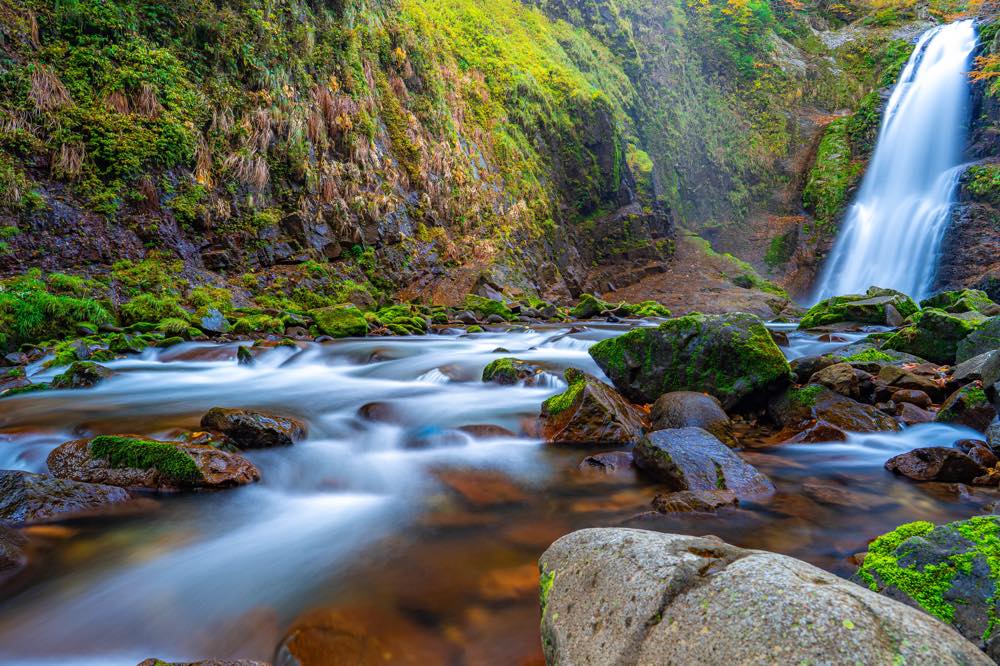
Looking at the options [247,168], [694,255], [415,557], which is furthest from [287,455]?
[694,255]

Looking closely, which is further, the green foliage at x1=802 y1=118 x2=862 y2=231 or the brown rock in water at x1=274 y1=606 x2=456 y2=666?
the green foliage at x1=802 y1=118 x2=862 y2=231

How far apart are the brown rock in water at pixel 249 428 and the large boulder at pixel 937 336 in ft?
27.1

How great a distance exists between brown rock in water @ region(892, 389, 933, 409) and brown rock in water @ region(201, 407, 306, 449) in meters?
6.48

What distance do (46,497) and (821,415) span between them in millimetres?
6564

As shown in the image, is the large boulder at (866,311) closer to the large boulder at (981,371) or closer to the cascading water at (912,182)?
the large boulder at (981,371)

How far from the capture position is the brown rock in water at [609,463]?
4312 mm

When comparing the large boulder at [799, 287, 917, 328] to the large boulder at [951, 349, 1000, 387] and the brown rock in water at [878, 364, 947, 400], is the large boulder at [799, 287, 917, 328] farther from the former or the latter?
the large boulder at [951, 349, 1000, 387]

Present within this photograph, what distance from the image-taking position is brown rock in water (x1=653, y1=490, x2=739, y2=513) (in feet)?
11.4

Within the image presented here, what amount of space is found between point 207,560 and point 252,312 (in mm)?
9899

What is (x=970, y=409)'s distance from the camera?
4.85m

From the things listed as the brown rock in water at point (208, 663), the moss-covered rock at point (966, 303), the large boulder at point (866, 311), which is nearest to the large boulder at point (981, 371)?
the moss-covered rock at point (966, 303)

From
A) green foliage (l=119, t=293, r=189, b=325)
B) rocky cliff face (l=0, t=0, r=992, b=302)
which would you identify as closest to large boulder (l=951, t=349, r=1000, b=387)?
green foliage (l=119, t=293, r=189, b=325)

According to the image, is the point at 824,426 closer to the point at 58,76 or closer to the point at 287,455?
the point at 287,455

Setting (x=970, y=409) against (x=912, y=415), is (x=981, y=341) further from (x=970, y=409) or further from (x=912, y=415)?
(x=970, y=409)
